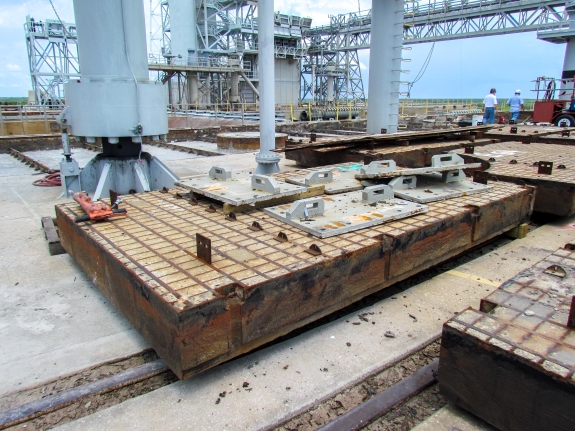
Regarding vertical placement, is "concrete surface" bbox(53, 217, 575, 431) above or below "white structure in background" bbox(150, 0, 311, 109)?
below

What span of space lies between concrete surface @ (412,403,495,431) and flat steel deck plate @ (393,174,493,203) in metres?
2.32

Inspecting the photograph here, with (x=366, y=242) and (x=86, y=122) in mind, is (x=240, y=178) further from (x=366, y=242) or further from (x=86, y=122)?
(x=86, y=122)

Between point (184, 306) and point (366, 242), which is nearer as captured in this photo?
point (184, 306)

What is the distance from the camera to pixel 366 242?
3305 mm

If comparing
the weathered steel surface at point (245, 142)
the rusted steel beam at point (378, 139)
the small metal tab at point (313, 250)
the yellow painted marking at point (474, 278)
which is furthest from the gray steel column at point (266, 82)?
the weathered steel surface at point (245, 142)

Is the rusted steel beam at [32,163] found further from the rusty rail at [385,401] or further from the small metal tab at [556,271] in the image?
the small metal tab at [556,271]

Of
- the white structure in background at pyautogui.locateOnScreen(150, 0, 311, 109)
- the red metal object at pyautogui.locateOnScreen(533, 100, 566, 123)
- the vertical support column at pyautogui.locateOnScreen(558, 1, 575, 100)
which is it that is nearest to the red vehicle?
the red metal object at pyautogui.locateOnScreen(533, 100, 566, 123)

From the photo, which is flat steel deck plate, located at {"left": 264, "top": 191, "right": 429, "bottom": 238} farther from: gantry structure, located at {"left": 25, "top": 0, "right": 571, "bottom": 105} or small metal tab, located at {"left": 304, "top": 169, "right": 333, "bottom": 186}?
gantry structure, located at {"left": 25, "top": 0, "right": 571, "bottom": 105}

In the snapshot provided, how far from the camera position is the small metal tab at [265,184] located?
4.30m

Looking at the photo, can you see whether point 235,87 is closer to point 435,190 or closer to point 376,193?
point 435,190

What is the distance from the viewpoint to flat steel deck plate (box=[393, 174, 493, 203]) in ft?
14.5

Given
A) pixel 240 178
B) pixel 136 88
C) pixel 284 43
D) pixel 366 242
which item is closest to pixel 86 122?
pixel 136 88

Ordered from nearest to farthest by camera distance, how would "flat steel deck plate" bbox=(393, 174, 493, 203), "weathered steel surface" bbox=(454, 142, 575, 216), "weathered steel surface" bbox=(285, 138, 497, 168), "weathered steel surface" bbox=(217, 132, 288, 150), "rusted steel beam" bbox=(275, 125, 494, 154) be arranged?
"flat steel deck plate" bbox=(393, 174, 493, 203) → "weathered steel surface" bbox=(454, 142, 575, 216) → "weathered steel surface" bbox=(285, 138, 497, 168) → "rusted steel beam" bbox=(275, 125, 494, 154) → "weathered steel surface" bbox=(217, 132, 288, 150)

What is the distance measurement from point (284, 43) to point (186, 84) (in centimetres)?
1184
